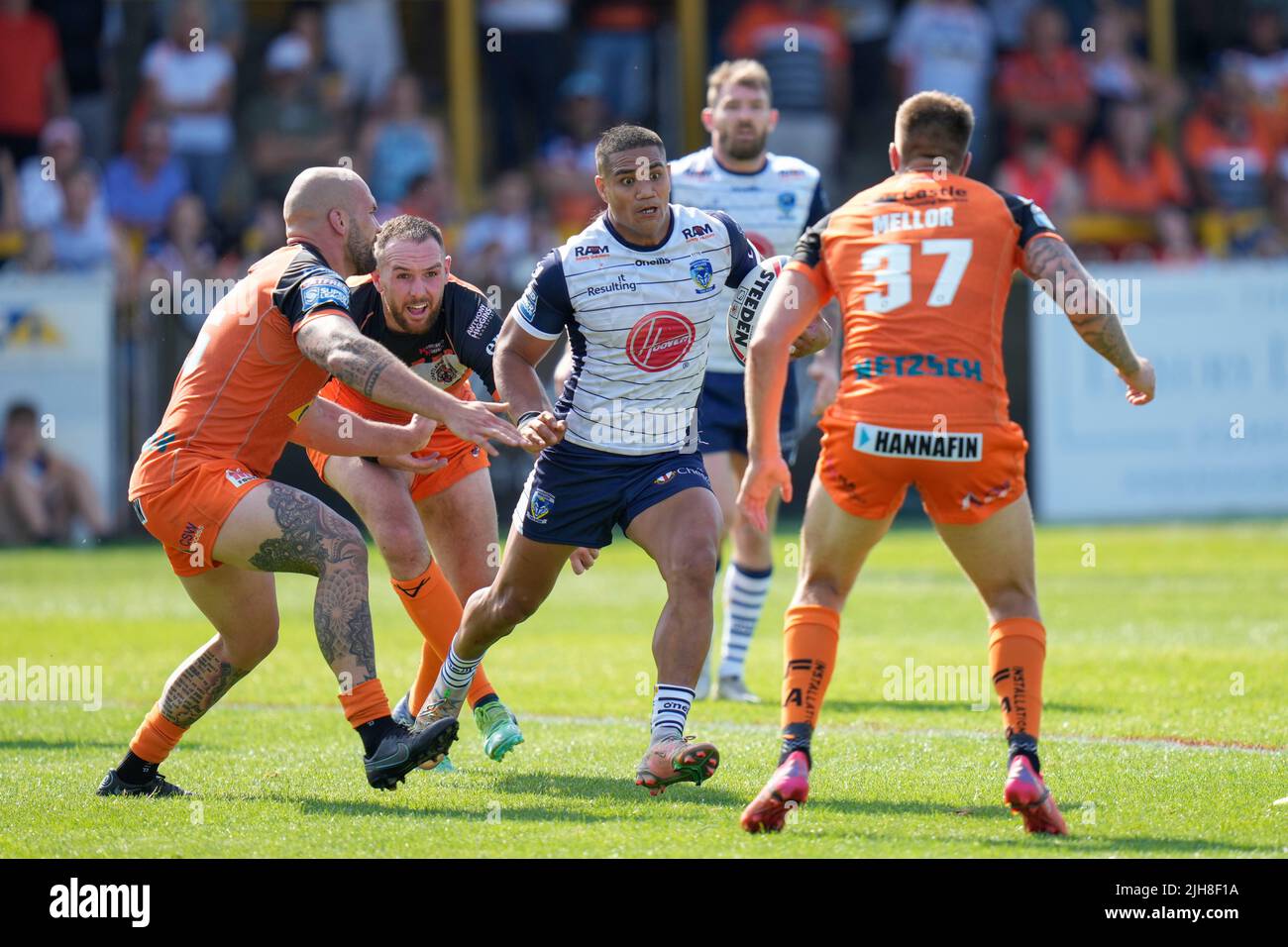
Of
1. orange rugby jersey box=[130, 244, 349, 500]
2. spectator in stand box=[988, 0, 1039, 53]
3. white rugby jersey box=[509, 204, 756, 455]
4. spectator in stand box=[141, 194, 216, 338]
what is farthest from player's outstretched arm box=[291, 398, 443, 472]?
spectator in stand box=[988, 0, 1039, 53]

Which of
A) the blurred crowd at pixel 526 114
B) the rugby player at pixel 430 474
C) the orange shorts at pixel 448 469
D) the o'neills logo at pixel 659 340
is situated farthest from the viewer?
the blurred crowd at pixel 526 114

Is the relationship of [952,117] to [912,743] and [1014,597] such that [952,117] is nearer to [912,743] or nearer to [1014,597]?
[1014,597]

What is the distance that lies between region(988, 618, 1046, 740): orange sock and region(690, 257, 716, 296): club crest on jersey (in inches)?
71.6

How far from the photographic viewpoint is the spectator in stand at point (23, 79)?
66.3 feet

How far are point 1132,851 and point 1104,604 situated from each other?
26.1ft

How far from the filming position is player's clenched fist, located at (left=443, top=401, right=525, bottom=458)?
20.2 ft

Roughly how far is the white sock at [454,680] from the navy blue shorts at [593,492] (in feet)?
2.49

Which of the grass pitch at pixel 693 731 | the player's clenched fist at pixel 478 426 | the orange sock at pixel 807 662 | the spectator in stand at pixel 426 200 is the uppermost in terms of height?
the spectator in stand at pixel 426 200

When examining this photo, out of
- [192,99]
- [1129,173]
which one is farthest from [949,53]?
[192,99]

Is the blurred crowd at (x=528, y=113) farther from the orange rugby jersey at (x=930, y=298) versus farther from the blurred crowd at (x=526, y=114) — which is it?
the orange rugby jersey at (x=930, y=298)

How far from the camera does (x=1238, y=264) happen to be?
19.4 meters

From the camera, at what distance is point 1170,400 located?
19078mm

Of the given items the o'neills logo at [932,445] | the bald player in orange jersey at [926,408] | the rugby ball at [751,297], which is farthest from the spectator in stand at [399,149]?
the o'neills logo at [932,445]

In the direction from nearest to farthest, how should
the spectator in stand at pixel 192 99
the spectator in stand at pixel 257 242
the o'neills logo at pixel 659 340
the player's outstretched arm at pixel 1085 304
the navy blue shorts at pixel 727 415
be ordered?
the player's outstretched arm at pixel 1085 304
the o'neills logo at pixel 659 340
the navy blue shorts at pixel 727 415
the spectator in stand at pixel 257 242
the spectator in stand at pixel 192 99
